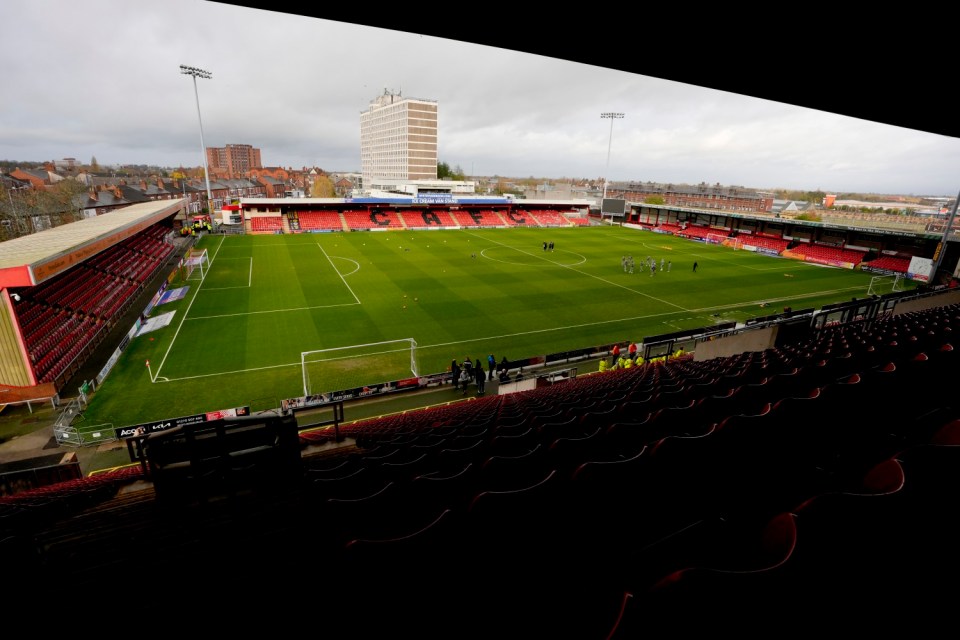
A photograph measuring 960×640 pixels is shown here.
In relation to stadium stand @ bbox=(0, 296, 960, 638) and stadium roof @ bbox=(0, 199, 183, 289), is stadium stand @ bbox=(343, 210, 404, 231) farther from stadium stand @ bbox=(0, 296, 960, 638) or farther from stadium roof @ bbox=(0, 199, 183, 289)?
stadium stand @ bbox=(0, 296, 960, 638)

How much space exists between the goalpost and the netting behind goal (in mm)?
35010

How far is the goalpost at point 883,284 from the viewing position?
33.7 meters

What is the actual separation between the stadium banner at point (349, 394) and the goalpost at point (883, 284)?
35.5 metres

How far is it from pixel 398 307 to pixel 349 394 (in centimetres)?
1184

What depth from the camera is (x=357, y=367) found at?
1989cm

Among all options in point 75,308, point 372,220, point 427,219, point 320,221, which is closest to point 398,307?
point 75,308

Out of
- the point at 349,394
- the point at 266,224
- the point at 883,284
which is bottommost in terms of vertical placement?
the point at 349,394

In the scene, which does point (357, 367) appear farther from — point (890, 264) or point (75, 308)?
point (890, 264)

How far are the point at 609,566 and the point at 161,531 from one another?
4.48 metres

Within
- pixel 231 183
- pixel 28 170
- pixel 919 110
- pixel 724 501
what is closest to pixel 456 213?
pixel 919 110

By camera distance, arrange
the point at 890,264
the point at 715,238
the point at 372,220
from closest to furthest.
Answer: the point at 890,264 < the point at 715,238 < the point at 372,220

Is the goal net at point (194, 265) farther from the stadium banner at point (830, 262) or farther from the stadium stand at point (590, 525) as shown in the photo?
the stadium banner at point (830, 262)

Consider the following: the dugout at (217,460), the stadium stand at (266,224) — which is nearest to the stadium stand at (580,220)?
the stadium stand at (266,224)

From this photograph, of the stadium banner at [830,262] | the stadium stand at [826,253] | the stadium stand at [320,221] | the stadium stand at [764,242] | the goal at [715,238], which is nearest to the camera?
the stadium banner at [830,262]
